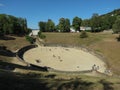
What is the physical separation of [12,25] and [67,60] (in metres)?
46.8

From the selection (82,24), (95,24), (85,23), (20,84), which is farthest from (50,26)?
(20,84)

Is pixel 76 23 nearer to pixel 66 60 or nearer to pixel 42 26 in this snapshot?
pixel 42 26

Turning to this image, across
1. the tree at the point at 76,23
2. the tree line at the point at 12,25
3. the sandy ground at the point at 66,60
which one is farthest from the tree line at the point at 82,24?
the sandy ground at the point at 66,60

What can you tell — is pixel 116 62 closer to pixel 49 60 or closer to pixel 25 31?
pixel 49 60

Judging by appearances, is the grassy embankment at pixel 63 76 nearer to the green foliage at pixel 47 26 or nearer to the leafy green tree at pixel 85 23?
the green foliage at pixel 47 26

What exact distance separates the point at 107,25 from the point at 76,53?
1992 inches

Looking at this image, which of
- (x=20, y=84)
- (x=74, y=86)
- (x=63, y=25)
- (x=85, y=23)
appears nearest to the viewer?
(x=74, y=86)

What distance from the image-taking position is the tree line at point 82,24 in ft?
405

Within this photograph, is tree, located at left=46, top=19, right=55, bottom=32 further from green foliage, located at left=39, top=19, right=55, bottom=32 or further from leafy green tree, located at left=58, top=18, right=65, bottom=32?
leafy green tree, located at left=58, top=18, right=65, bottom=32

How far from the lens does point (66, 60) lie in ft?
224

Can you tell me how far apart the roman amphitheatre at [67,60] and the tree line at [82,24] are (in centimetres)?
A: 4061

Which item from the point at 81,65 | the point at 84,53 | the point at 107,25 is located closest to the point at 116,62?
the point at 81,65

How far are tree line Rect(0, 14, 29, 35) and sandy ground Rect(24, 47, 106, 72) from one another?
1148 inches

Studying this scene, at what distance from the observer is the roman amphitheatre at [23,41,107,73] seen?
58931mm
